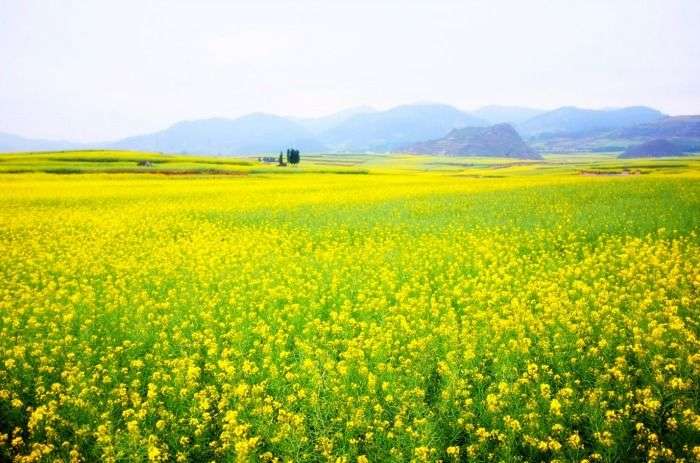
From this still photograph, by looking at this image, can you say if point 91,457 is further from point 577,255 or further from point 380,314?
point 577,255

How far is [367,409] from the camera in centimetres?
680

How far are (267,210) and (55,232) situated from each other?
10891mm

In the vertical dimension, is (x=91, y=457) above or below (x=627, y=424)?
below

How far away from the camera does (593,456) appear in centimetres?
541

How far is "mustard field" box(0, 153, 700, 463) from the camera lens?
6.07 meters

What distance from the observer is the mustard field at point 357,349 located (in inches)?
239

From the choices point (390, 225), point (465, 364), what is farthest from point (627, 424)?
point (390, 225)

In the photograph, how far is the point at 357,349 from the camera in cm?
827

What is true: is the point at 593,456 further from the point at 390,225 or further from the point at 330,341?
the point at 390,225

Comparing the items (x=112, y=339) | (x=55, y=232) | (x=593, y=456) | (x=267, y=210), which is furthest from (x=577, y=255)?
(x=55, y=232)

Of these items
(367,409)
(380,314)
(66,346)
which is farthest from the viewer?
(380,314)

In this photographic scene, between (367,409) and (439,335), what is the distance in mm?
2836

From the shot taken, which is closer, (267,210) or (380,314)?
(380,314)

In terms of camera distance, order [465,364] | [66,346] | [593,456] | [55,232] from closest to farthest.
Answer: [593,456], [465,364], [66,346], [55,232]
